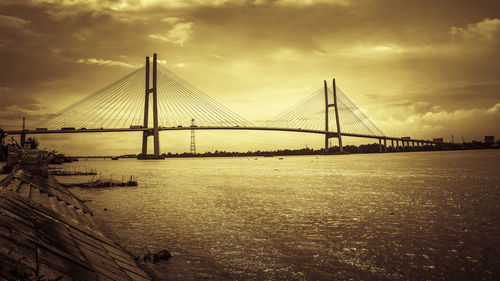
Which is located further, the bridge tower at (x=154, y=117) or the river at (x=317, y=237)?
the bridge tower at (x=154, y=117)

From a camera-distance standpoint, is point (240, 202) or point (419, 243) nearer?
point (419, 243)

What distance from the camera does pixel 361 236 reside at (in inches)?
423

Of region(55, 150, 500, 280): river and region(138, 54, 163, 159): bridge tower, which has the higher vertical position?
region(138, 54, 163, 159): bridge tower

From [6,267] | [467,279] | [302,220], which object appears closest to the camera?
[6,267]

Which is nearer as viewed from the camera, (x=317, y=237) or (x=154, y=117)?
(x=317, y=237)

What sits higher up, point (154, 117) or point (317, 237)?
point (154, 117)

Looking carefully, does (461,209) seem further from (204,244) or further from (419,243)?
(204,244)

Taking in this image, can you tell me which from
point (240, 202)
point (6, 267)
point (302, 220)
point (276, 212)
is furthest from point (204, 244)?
point (240, 202)

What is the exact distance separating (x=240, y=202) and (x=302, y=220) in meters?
6.65

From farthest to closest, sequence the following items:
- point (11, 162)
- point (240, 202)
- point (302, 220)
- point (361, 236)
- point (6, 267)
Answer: point (11, 162), point (240, 202), point (302, 220), point (361, 236), point (6, 267)

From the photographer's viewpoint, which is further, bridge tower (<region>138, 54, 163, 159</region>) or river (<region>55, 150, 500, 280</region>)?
bridge tower (<region>138, 54, 163, 159</region>)

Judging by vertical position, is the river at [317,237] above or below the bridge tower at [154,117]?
below

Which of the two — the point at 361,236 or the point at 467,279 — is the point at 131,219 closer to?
the point at 361,236

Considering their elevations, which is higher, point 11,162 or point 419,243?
point 11,162
